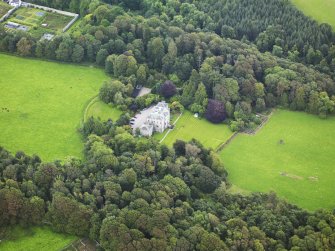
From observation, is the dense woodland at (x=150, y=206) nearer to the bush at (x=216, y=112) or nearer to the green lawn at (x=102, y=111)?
the green lawn at (x=102, y=111)

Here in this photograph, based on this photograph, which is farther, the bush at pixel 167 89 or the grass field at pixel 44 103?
the bush at pixel 167 89

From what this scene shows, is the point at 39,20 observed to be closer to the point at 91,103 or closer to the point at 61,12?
the point at 61,12

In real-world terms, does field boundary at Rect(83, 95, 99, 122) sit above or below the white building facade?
below

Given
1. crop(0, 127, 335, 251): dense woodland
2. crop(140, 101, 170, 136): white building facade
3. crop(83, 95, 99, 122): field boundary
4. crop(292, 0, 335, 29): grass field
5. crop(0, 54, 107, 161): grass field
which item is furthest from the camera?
crop(292, 0, 335, 29): grass field

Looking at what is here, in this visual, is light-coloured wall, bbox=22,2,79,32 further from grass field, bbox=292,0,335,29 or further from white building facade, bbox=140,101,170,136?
grass field, bbox=292,0,335,29

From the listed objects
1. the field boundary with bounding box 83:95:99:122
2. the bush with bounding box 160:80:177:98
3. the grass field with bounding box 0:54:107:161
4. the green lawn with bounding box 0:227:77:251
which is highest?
the bush with bounding box 160:80:177:98

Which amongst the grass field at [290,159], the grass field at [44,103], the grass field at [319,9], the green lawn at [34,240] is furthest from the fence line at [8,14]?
the green lawn at [34,240]

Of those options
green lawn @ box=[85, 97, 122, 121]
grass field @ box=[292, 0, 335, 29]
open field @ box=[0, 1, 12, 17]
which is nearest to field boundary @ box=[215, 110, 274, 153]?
green lawn @ box=[85, 97, 122, 121]
